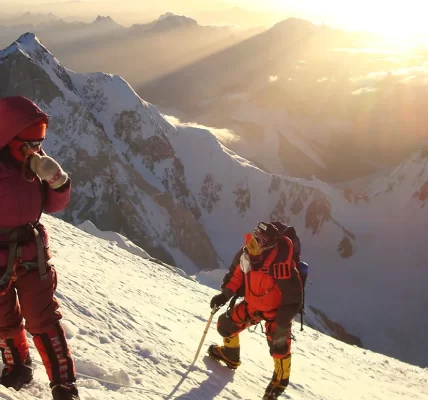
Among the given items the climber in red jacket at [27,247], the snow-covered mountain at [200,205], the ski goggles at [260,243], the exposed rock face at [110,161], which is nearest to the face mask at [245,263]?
the ski goggles at [260,243]

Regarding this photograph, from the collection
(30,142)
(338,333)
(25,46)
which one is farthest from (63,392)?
(25,46)

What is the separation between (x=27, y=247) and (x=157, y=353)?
3.04 m

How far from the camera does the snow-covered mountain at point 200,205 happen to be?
5953 cm

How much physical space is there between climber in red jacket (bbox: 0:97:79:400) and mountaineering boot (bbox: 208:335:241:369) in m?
3.26

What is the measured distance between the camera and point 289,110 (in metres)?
180

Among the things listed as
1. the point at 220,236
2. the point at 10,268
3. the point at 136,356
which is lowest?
the point at 220,236

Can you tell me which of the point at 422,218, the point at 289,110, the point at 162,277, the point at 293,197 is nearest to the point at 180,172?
the point at 293,197

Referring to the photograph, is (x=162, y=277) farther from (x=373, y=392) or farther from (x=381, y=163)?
(x=381, y=163)

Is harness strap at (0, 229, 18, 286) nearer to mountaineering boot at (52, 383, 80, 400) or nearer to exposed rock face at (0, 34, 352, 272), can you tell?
mountaineering boot at (52, 383, 80, 400)

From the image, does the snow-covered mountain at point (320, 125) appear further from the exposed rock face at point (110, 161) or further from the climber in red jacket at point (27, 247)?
the climber in red jacket at point (27, 247)

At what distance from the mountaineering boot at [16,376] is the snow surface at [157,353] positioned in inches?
3.3

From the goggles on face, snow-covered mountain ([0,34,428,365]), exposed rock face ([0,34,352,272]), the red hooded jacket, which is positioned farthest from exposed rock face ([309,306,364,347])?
the goggles on face

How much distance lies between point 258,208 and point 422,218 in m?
33.6

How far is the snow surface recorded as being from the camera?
5.01 meters
